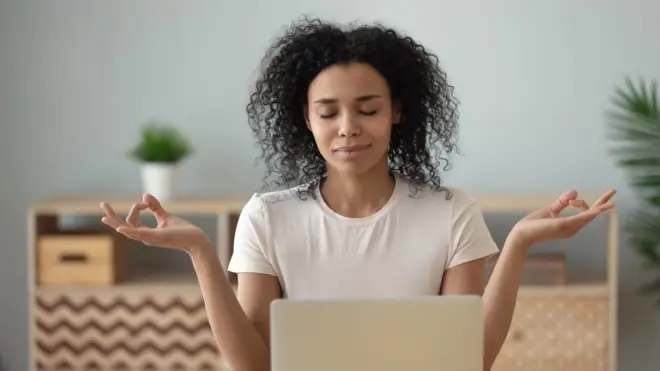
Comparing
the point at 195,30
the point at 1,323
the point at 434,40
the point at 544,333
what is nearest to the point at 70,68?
the point at 195,30

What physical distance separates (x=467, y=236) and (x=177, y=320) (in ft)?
5.29

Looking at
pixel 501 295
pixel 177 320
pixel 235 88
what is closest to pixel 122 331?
pixel 177 320

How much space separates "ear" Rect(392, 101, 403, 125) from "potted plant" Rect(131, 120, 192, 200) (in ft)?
5.12

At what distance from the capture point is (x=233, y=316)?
132 cm

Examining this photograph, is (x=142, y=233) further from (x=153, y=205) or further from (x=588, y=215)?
(x=588, y=215)

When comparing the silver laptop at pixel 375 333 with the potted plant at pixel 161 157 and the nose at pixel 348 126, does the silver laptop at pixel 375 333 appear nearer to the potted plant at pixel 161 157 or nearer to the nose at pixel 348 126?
the nose at pixel 348 126

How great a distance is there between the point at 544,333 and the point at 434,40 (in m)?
0.99

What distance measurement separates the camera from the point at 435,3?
3.05m

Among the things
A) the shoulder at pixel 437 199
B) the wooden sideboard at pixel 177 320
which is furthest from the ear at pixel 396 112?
the wooden sideboard at pixel 177 320

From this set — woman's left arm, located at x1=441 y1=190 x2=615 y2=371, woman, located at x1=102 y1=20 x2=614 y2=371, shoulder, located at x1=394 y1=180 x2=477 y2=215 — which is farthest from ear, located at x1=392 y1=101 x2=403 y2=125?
woman's left arm, located at x1=441 y1=190 x2=615 y2=371

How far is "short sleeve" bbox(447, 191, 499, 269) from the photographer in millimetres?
1420

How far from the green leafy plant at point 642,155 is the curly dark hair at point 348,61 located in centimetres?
136

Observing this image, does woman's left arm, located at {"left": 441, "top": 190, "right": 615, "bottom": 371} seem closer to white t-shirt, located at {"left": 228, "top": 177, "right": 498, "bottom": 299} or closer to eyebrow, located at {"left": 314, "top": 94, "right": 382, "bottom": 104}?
white t-shirt, located at {"left": 228, "top": 177, "right": 498, "bottom": 299}

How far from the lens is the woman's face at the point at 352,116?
1356mm
